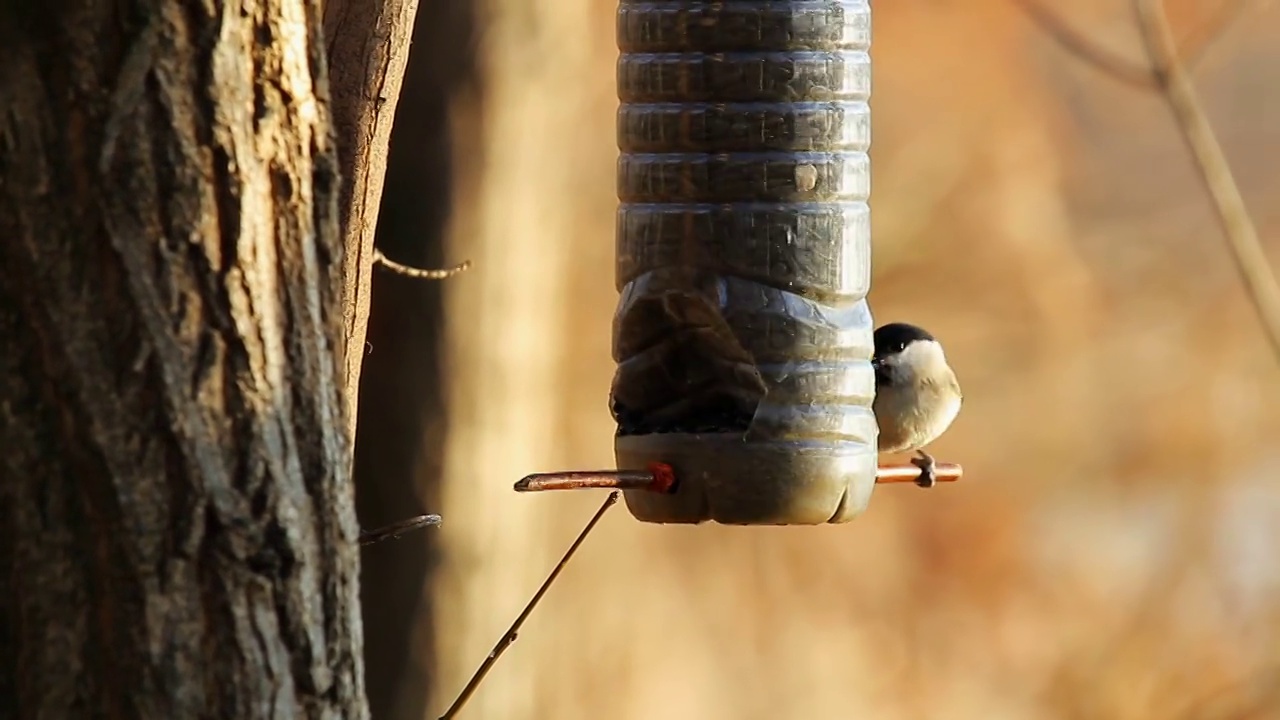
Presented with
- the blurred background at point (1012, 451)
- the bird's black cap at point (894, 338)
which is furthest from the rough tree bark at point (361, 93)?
the blurred background at point (1012, 451)

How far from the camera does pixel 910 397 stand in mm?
3650

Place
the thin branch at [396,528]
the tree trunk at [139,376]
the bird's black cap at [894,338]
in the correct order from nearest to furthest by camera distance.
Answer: the tree trunk at [139,376] → the thin branch at [396,528] → the bird's black cap at [894,338]

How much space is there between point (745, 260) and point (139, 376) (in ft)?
3.75

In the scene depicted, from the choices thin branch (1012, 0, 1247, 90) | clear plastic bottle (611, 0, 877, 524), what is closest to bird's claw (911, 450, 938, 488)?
clear plastic bottle (611, 0, 877, 524)

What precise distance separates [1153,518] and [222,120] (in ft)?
20.6

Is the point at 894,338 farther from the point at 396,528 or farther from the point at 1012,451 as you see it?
the point at 1012,451

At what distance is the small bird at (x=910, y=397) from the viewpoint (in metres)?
3.63

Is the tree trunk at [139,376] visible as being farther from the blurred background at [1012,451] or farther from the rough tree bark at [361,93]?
the blurred background at [1012,451]

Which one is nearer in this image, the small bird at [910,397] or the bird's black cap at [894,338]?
the small bird at [910,397]

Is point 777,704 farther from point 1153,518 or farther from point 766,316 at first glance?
point 766,316

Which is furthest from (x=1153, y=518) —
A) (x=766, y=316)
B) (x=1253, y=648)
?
(x=766, y=316)

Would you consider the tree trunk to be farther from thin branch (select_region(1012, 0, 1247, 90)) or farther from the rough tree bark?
thin branch (select_region(1012, 0, 1247, 90))

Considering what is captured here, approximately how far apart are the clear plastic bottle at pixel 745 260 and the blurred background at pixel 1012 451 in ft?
10.9

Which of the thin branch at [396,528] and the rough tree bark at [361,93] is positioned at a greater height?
the rough tree bark at [361,93]
